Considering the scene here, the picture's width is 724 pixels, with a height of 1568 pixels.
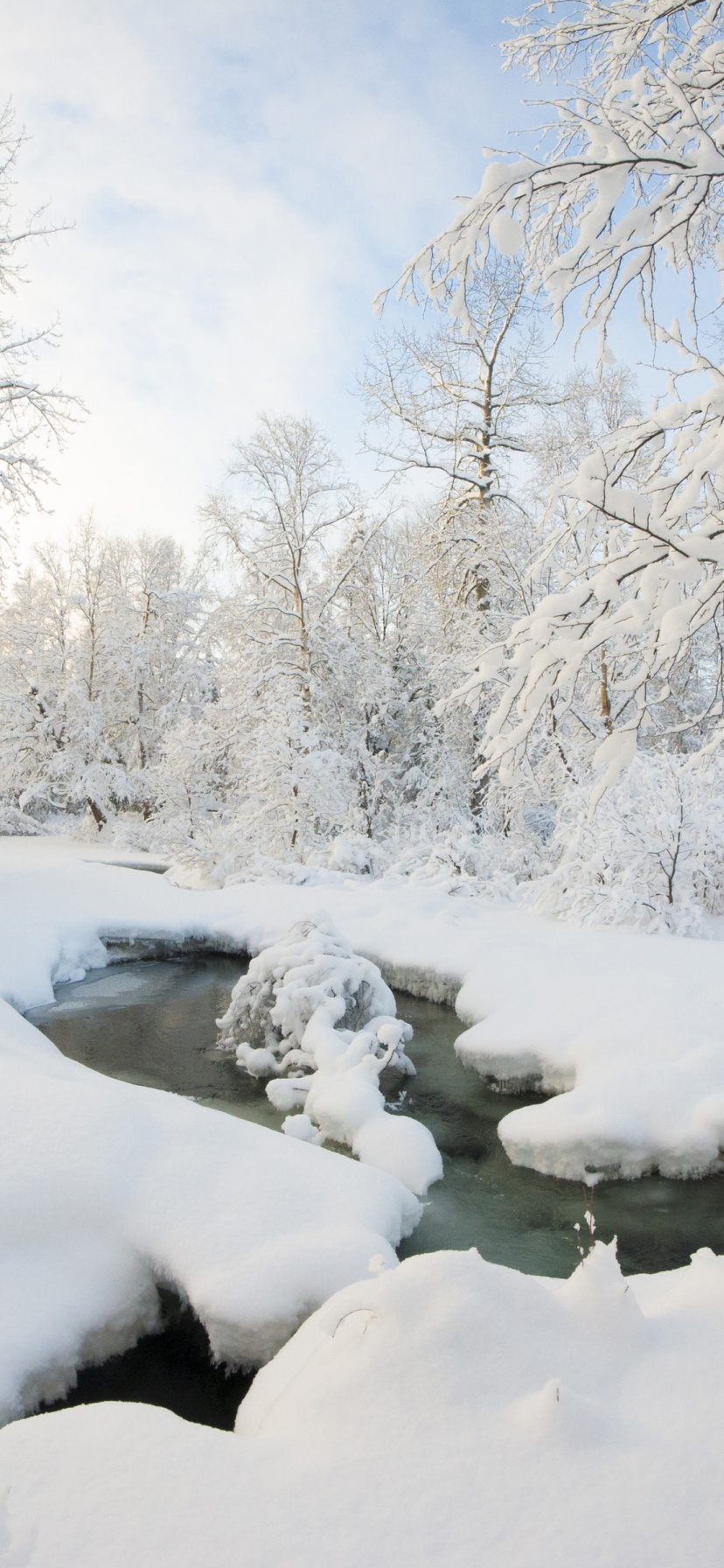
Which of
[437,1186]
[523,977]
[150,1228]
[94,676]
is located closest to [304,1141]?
[437,1186]

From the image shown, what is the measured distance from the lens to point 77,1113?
399 centimetres

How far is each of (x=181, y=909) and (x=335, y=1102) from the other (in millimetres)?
6177

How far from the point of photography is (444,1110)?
592 cm

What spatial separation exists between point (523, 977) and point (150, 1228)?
4448 mm

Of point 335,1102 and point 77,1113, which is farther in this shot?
point 335,1102

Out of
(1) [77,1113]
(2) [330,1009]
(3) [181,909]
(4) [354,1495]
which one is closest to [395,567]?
(3) [181,909]

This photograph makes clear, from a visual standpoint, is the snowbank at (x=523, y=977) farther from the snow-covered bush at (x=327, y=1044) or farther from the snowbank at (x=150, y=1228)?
the snowbank at (x=150, y=1228)

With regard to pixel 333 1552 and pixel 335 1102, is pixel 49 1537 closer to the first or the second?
pixel 333 1552

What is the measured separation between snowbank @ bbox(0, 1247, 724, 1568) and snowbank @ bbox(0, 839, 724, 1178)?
2.71 meters

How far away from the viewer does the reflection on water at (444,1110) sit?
422cm

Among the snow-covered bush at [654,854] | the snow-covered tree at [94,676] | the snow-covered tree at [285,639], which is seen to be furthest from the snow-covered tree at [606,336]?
the snow-covered tree at [94,676]

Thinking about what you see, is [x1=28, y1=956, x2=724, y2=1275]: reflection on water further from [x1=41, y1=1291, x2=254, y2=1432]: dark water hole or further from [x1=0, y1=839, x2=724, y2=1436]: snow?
[x1=41, y1=1291, x2=254, y2=1432]: dark water hole

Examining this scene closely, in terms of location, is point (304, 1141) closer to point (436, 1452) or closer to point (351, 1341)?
point (351, 1341)

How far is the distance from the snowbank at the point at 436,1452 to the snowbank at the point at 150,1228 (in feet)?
2.73
